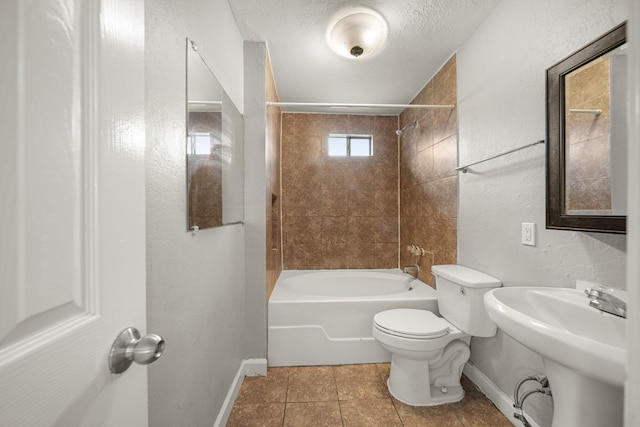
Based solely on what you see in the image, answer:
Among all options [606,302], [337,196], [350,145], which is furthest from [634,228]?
[350,145]

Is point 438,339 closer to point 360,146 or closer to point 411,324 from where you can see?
point 411,324

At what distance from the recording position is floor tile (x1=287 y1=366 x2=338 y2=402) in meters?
1.67

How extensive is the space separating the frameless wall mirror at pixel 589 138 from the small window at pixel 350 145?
213cm

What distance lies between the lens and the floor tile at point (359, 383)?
5.54ft

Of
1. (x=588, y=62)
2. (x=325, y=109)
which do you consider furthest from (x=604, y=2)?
(x=325, y=109)

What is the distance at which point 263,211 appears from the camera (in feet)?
6.42

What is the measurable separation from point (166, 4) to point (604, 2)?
5.32 ft

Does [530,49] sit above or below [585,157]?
above

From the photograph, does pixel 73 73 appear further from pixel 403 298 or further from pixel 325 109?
pixel 325 109

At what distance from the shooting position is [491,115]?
166cm

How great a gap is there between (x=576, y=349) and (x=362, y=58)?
2114 millimetres

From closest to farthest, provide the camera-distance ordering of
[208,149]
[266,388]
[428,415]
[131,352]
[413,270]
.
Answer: [131,352], [208,149], [428,415], [266,388], [413,270]

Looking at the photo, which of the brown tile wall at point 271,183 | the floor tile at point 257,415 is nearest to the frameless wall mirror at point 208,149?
the brown tile wall at point 271,183

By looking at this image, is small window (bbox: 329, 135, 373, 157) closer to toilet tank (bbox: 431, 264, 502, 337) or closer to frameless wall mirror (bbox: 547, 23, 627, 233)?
toilet tank (bbox: 431, 264, 502, 337)
